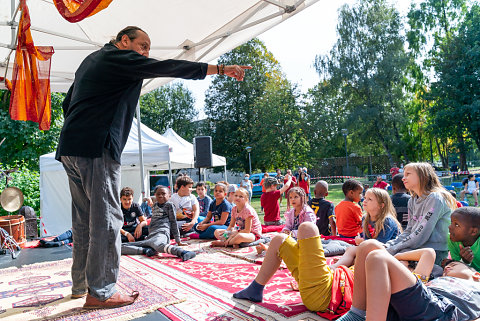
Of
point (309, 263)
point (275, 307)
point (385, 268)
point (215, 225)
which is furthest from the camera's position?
point (215, 225)

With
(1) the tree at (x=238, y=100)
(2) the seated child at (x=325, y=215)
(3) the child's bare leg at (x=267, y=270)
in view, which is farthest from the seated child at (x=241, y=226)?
(1) the tree at (x=238, y=100)

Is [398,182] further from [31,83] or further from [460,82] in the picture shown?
[460,82]

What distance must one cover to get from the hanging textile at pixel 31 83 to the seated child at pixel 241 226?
111 inches

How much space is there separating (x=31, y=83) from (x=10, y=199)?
3195mm

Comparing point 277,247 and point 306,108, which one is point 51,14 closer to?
point 277,247

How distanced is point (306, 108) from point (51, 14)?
2350cm

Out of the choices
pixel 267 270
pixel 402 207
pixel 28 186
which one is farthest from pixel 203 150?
pixel 267 270

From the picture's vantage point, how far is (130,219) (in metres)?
5.81

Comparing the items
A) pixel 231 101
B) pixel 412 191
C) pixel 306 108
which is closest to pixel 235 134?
pixel 231 101

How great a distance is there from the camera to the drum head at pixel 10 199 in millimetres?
6436

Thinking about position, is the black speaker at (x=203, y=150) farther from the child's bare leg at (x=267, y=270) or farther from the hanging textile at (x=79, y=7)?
the child's bare leg at (x=267, y=270)

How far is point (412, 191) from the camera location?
3242 millimetres

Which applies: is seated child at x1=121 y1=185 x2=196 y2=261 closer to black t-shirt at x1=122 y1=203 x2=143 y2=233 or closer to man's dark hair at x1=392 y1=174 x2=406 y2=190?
black t-shirt at x1=122 y1=203 x2=143 y2=233

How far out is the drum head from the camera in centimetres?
644
